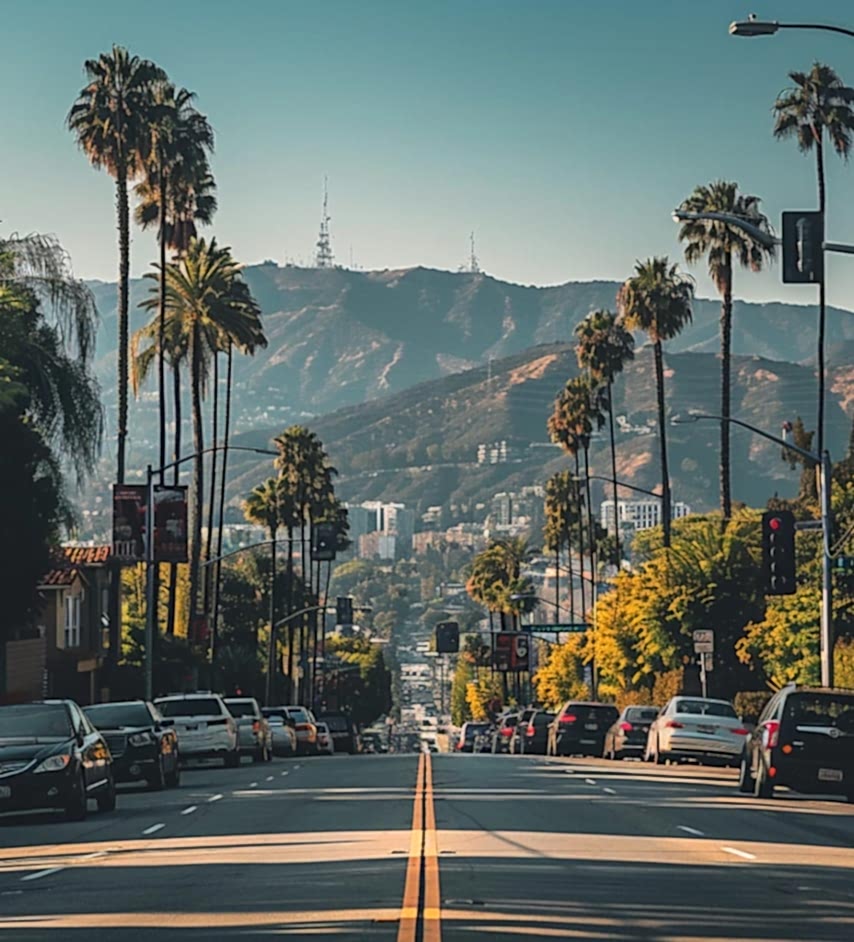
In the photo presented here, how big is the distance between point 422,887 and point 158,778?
18.8m

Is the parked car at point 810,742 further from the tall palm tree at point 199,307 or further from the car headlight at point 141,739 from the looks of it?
the tall palm tree at point 199,307

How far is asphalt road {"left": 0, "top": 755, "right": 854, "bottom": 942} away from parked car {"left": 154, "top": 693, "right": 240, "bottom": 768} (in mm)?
12097

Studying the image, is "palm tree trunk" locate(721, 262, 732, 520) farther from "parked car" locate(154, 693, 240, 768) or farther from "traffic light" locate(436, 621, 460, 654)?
"traffic light" locate(436, 621, 460, 654)

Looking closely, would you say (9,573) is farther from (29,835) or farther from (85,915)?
(85,915)

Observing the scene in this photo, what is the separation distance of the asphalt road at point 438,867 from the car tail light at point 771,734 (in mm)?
937

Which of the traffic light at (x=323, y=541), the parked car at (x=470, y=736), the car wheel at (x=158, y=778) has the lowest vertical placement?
the parked car at (x=470, y=736)

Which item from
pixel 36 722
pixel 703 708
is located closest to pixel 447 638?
pixel 703 708

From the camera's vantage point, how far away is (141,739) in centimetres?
3353

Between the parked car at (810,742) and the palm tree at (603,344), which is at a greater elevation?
the palm tree at (603,344)

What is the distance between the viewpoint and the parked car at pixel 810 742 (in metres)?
29.4

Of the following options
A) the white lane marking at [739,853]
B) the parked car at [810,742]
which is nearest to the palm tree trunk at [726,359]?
the parked car at [810,742]

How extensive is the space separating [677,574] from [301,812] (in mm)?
51354

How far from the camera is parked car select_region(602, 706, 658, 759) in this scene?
163 ft

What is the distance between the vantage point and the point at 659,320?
8175 centimetres
